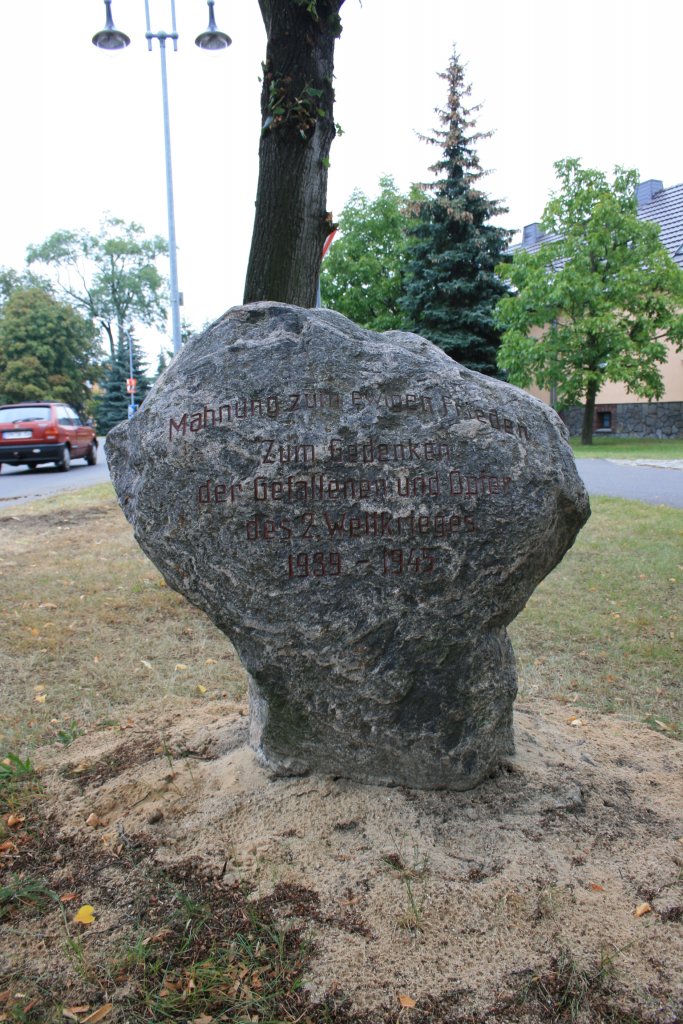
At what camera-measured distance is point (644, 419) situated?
30.0 metres

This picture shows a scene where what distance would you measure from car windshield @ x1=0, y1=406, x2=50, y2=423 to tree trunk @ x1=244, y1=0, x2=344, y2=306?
45.0 ft

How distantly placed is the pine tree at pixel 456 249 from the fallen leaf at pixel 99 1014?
78.1 ft

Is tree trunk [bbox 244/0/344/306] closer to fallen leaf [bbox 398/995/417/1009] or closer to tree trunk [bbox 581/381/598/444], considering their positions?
fallen leaf [bbox 398/995/417/1009]

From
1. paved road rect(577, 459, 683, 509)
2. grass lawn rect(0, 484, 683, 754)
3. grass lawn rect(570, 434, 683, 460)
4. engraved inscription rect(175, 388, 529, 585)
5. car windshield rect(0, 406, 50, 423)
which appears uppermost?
car windshield rect(0, 406, 50, 423)

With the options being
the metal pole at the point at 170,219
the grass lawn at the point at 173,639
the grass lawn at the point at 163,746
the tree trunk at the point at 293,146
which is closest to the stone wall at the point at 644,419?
the metal pole at the point at 170,219

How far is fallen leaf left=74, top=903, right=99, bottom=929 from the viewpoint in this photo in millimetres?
2543

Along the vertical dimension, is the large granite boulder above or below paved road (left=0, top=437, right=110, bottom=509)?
above

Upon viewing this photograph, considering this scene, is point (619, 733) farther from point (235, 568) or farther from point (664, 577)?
point (664, 577)

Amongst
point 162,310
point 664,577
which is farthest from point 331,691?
point 162,310

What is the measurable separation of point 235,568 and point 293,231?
10.6ft

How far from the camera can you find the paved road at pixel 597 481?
485 inches

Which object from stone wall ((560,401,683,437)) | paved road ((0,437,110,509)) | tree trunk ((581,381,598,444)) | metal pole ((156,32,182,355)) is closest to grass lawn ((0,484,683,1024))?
paved road ((0,437,110,509))

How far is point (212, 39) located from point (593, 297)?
48.6 ft

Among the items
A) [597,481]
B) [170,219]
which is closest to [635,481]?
[597,481]
